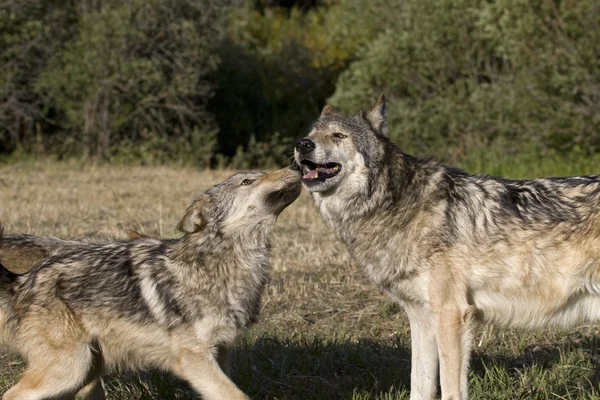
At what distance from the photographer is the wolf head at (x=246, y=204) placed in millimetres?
5391

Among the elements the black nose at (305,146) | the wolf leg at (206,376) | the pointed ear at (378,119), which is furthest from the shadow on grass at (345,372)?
the pointed ear at (378,119)

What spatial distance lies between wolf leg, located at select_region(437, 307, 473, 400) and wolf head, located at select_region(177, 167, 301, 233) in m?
1.22

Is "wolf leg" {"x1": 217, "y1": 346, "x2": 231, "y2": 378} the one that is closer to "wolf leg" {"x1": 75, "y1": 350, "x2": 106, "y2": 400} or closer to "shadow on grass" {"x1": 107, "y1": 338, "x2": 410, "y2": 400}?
"shadow on grass" {"x1": 107, "y1": 338, "x2": 410, "y2": 400}

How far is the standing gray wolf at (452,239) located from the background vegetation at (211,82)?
14.4m

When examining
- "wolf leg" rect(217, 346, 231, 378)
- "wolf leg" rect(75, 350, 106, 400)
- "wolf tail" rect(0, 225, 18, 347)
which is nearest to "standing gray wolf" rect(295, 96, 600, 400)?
"wolf leg" rect(217, 346, 231, 378)

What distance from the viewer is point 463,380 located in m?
5.12

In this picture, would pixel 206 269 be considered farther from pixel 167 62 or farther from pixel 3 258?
pixel 167 62

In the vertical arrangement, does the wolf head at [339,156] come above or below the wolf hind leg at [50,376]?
above

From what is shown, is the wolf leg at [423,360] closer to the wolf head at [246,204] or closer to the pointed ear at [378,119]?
the wolf head at [246,204]

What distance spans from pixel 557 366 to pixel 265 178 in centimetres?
247

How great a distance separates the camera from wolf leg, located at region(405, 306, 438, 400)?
5.44 meters

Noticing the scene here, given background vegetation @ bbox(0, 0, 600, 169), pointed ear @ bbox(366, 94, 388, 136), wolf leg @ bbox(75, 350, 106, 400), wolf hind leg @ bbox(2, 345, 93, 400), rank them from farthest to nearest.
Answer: background vegetation @ bbox(0, 0, 600, 169), pointed ear @ bbox(366, 94, 388, 136), wolf leg @ bbox(75, 350, 106, 400), wolf hind leg @ bbox(2, 345, 93, 400)

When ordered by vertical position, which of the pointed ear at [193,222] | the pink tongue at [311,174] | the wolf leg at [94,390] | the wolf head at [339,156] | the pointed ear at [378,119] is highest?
the pointed ear at [378,119]

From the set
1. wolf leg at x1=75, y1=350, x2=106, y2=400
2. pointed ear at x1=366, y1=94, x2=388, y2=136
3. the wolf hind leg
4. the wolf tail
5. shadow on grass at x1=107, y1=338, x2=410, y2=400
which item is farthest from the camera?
pointed ear at x1=366, y1=94, x2=388, y2=136
